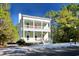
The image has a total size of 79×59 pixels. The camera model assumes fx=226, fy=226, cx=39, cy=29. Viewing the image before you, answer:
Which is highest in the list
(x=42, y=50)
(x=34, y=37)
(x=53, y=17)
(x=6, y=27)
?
(x=53, y=17)

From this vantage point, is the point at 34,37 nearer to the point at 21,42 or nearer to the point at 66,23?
the point at 21,42

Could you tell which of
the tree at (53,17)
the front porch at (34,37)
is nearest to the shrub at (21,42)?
the front porch at (34,37)

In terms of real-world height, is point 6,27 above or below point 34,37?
above

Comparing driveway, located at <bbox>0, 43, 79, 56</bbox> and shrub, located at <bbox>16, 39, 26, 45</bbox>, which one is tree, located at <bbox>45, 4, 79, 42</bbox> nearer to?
driveway, located at <bbox>0, 43, 79, 56</bbox>

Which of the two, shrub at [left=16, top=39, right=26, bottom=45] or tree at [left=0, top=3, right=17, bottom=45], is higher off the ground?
tree at [left=0, top=3, right=17, bottom=45]

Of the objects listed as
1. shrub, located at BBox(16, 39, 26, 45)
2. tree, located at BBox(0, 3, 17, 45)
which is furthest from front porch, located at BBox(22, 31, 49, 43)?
tree, located at BBox(0, 3, 17, 45)

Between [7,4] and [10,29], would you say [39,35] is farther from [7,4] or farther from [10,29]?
[7,4]

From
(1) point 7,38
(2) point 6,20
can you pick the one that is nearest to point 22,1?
(2) point 6,20

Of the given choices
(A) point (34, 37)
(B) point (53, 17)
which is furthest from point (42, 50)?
(B) point (53, 17)

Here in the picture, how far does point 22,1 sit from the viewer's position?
259 centimetres

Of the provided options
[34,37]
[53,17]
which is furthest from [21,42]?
[53,17]

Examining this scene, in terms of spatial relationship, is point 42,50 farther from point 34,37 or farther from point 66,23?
point 66,23

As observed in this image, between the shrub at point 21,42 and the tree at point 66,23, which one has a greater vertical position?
the tree at point 66,23

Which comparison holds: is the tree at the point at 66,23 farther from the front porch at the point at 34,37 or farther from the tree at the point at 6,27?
the tree at the point at 6,27
